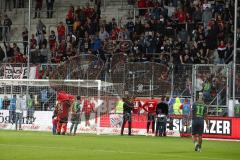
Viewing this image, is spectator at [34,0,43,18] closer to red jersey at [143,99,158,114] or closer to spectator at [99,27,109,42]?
spectator at [99,27,109,42]

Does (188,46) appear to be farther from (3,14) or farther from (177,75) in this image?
(3,14)

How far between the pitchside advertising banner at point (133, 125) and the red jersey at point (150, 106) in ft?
1.68

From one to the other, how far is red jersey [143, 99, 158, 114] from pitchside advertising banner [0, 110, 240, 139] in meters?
0.51

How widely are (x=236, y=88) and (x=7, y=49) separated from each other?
18.1 metres

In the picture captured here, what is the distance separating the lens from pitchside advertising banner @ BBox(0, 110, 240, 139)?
121 ft

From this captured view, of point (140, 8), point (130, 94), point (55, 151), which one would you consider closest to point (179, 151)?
point (55, 151)

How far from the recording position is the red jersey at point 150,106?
39.2m

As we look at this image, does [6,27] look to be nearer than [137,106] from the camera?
No

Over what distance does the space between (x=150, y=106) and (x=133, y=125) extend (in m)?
1.68

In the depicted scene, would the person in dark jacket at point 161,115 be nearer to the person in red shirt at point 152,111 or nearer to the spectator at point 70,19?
the person in red shirt at point 152,111

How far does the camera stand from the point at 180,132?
127ft

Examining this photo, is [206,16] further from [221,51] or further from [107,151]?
[107,151]

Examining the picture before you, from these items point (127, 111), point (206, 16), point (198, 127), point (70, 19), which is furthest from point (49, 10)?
point (198, 127)

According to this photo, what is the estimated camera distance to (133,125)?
4038 centimetres
